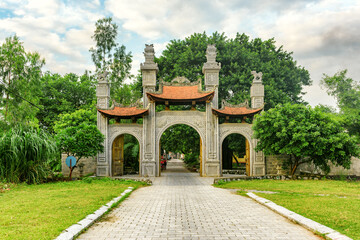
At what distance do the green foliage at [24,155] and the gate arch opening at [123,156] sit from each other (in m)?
5.60

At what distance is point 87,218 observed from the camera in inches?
235

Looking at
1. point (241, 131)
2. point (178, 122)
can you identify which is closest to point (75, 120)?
point (178, 122)

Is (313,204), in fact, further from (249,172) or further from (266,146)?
(249,172)

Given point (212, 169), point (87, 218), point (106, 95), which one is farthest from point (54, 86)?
point (87, 218)

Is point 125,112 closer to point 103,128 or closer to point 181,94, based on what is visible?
point 103,128

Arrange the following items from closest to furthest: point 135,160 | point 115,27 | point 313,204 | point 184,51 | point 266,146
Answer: point 313,204, point 266,146, point 135,160, point 184,51, point 115,27

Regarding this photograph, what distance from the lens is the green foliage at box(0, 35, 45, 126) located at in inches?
744

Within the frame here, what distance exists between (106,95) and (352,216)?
16.4 meters

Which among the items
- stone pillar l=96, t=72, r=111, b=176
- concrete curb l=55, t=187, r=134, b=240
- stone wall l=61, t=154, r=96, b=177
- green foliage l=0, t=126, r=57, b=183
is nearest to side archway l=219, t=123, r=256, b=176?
stone pillar l=96, t=72, r=111, b=176

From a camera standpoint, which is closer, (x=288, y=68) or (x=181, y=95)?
(x=181, y=95)

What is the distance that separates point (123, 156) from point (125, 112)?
135 inches

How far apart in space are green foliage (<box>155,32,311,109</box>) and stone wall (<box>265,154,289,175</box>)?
5.11 m

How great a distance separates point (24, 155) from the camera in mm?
12539

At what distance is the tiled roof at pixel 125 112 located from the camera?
18.1 meters
